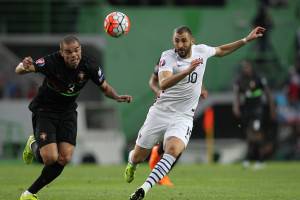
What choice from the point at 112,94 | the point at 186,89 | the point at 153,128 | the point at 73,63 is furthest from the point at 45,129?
the point at 186,89

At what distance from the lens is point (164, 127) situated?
13.5 meters

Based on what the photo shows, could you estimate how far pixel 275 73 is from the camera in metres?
34.6

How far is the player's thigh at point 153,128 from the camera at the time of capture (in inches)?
534

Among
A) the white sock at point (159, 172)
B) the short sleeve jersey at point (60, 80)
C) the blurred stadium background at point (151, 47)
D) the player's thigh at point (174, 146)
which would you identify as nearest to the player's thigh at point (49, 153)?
the short sleeve jersey at point (60, 80)

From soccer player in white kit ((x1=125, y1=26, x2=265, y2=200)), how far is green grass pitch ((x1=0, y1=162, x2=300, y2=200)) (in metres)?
1.05

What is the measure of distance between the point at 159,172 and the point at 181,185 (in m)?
4.95

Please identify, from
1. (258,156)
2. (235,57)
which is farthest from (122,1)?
(258,156)

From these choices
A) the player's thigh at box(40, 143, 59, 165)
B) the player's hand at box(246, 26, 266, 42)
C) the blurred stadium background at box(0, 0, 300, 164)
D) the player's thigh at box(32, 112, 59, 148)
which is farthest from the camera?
the blurred stadium background at box(0, 0, 300, 164)

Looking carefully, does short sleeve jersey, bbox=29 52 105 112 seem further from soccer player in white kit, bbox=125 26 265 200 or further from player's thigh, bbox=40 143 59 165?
soccer player in white kit, bbox=125 26 265 200

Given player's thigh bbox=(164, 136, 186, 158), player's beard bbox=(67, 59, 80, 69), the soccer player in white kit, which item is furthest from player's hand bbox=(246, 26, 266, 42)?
player's beard bbox=(67, 59, 80, 69)

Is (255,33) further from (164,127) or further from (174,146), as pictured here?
(174,146)

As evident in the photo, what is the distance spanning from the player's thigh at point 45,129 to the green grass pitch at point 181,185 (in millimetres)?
1193

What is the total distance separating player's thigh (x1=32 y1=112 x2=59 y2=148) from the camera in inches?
508

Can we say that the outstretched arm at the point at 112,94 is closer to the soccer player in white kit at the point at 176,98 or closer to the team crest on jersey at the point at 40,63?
the soccer player in white kit at the point at 176,98
